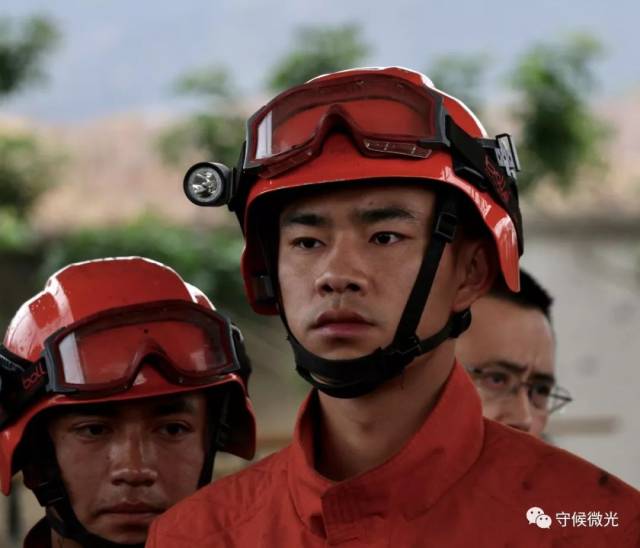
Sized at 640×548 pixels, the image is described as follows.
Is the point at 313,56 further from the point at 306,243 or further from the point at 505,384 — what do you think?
the point at 306,243

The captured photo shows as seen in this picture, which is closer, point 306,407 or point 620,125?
point 306,407

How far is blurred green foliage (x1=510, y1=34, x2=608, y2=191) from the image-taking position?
1675 cm

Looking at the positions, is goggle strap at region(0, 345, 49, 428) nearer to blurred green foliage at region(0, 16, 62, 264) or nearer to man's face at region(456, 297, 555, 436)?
man's face at region(456, 297, 555, 436)

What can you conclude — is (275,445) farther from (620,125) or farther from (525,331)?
(620,125)

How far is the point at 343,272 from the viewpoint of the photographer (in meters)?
2.74

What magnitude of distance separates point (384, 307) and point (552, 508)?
20.7 inches

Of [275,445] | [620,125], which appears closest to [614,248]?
[620,125]

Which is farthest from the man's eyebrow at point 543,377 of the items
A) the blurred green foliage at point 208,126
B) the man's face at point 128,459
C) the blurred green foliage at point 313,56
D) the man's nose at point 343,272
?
the blurred green foliage at point 313,56

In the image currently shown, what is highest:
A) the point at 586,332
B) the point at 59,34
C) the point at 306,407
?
the point at 59,34

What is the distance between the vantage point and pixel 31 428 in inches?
158

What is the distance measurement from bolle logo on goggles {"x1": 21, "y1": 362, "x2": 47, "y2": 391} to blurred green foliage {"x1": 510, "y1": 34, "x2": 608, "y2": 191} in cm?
1303

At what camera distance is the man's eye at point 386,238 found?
280cm

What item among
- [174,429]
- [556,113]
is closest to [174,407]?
[174,429]

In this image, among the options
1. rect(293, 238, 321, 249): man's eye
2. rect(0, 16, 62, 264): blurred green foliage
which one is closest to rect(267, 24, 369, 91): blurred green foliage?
rect(0, 16, 62, 264): blurred green foliage
